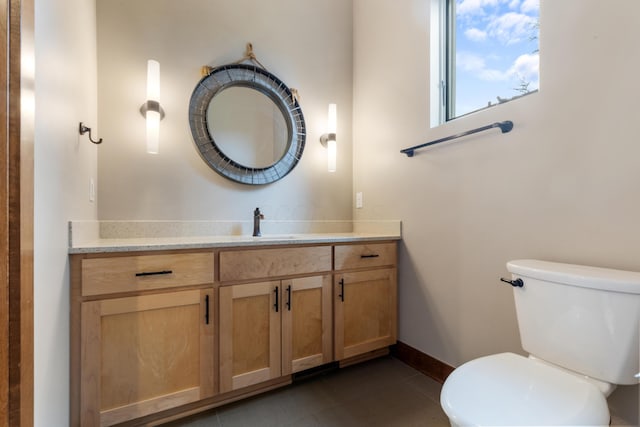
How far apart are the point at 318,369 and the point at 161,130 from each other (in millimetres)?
1707

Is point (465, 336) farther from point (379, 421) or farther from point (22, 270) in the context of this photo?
point (22, 270)

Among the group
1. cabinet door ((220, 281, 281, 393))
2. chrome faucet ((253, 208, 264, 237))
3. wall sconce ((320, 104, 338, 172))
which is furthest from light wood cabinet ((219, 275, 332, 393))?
wall sconce ((320, 104, 338, 172))

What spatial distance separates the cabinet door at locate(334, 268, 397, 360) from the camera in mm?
1746

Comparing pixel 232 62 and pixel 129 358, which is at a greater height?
pixel 232 62

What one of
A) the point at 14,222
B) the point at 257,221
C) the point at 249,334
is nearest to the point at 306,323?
the point at 249,334

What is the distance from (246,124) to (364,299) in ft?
4.57

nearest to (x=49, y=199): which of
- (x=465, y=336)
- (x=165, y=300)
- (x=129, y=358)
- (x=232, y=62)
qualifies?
(x=165, y=300)

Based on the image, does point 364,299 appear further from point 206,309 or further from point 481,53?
point 481,53

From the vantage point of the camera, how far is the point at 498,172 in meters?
1.42

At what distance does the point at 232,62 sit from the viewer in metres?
1.96

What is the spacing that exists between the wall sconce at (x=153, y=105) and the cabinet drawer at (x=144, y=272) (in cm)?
67

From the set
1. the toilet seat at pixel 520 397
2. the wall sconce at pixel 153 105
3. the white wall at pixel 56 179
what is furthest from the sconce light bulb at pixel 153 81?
the toilet seat at pixel 520 397

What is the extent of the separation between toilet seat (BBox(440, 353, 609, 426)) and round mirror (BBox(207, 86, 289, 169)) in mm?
1661

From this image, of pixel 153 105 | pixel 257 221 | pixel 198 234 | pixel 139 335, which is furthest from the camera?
pixel 257 221
